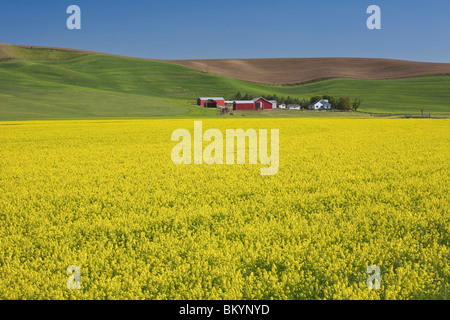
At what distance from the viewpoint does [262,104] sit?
4173 inches

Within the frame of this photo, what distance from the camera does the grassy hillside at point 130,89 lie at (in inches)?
2923

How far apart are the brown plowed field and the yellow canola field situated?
6242 inches

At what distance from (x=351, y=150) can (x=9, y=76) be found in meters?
120

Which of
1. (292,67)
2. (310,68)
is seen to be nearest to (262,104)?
(310,68)

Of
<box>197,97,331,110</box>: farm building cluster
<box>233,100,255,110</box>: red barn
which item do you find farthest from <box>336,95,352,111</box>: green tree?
<box>233,100,255,110</box>: red barn

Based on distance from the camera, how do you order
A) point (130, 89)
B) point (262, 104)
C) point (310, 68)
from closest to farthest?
point (262, 104)
point (130, 89)
point (310, 68)

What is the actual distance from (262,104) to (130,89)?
162 ft

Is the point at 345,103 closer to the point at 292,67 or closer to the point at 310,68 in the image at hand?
the point at 310,68

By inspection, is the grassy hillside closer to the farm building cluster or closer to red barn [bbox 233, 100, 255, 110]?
the farm building cluster

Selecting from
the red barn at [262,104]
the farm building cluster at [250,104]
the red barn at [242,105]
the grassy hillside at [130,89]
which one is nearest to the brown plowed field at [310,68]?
the grassy hillside at [130,89]

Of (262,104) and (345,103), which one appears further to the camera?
(262,104)

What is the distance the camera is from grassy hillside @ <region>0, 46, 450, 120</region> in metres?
74.2

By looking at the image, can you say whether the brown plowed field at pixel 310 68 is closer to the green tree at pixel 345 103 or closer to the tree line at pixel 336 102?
the tree line at pixel 336 102
